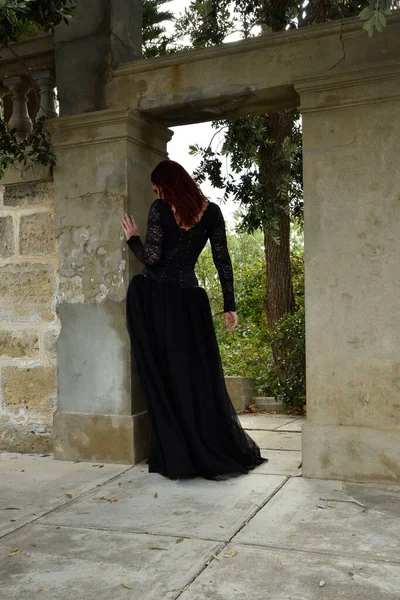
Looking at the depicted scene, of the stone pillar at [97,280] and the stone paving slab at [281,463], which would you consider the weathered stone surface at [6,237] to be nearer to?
the stone pillar at [97,280]

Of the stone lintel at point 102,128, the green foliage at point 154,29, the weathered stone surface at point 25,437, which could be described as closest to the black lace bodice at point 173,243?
the stone lintel at point 102,128

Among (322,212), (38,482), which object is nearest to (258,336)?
(322,212)

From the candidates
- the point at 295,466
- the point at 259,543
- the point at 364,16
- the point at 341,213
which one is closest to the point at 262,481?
the point at 295,466

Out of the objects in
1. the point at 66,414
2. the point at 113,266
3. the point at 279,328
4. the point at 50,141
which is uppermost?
the point at 50,141

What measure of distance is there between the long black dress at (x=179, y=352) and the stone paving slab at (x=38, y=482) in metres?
0.41

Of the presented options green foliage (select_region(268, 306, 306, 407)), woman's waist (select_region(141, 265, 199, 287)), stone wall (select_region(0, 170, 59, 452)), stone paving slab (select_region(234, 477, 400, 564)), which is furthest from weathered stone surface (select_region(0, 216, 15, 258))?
green foliage (select_region(268, 306, 306, 407))

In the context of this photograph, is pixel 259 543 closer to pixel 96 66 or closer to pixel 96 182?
pixel 96 182

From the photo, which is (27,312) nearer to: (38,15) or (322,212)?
(38,15)

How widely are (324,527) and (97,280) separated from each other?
2.20 meters

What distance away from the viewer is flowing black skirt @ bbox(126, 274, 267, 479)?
4051 mm

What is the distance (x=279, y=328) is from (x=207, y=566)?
14.5 feet

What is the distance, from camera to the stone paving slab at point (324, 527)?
274 cm

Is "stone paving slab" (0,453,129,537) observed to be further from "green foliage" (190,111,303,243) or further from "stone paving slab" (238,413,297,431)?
"green foliage" (190,111,303,243)

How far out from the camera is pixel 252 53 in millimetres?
4039
